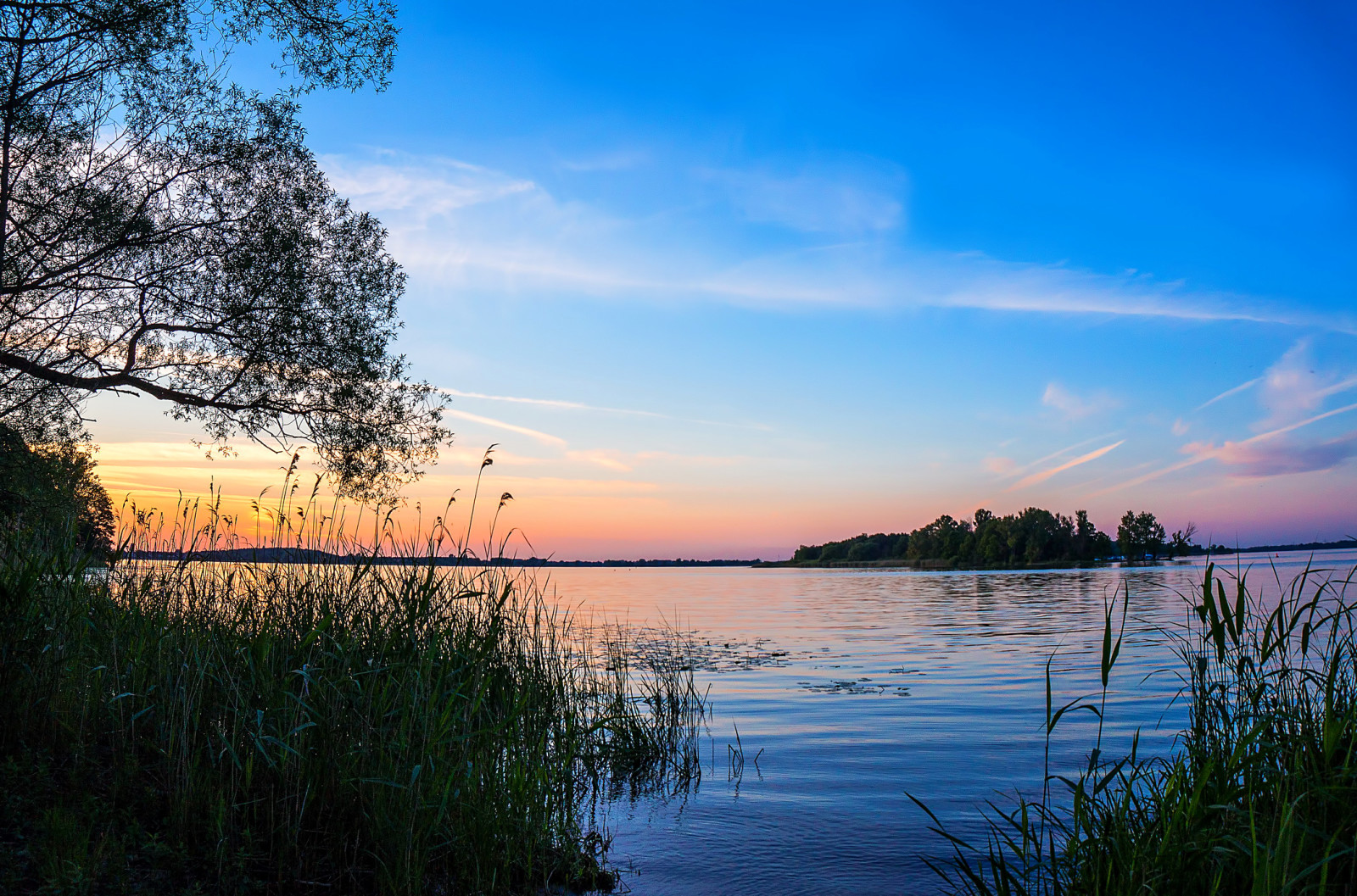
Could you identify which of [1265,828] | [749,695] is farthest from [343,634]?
[749,695]

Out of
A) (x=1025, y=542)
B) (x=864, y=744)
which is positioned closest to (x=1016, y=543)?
(x=1025, y=542)

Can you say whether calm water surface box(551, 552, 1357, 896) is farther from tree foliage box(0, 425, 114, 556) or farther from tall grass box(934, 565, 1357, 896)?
tree foliage box(0, 425, 114, 556)

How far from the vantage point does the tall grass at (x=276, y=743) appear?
5.01m

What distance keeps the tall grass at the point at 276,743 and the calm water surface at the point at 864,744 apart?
45.6 inches

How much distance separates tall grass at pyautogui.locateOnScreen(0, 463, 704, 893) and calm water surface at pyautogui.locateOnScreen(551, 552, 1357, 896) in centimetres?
116

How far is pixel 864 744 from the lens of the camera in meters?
12.0

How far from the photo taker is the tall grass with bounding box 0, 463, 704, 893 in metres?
5.01

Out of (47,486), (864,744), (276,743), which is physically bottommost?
(864,744)

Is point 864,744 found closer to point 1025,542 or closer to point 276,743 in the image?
point 276,743

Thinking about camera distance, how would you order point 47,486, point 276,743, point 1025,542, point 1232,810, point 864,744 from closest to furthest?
point 1232,810 → point 276,743 → point 864,744 → point 47,486 → point 1025,542

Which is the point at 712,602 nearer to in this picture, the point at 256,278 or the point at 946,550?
the point at 256,278

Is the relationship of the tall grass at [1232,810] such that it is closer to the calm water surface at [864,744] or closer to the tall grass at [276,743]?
the calm water surface at [864,744]

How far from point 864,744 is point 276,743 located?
874 cm

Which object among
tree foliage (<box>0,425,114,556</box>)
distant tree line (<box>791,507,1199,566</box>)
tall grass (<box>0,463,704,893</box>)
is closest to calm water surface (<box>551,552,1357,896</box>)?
tall grass (<box>0,463,704,893</box>)
